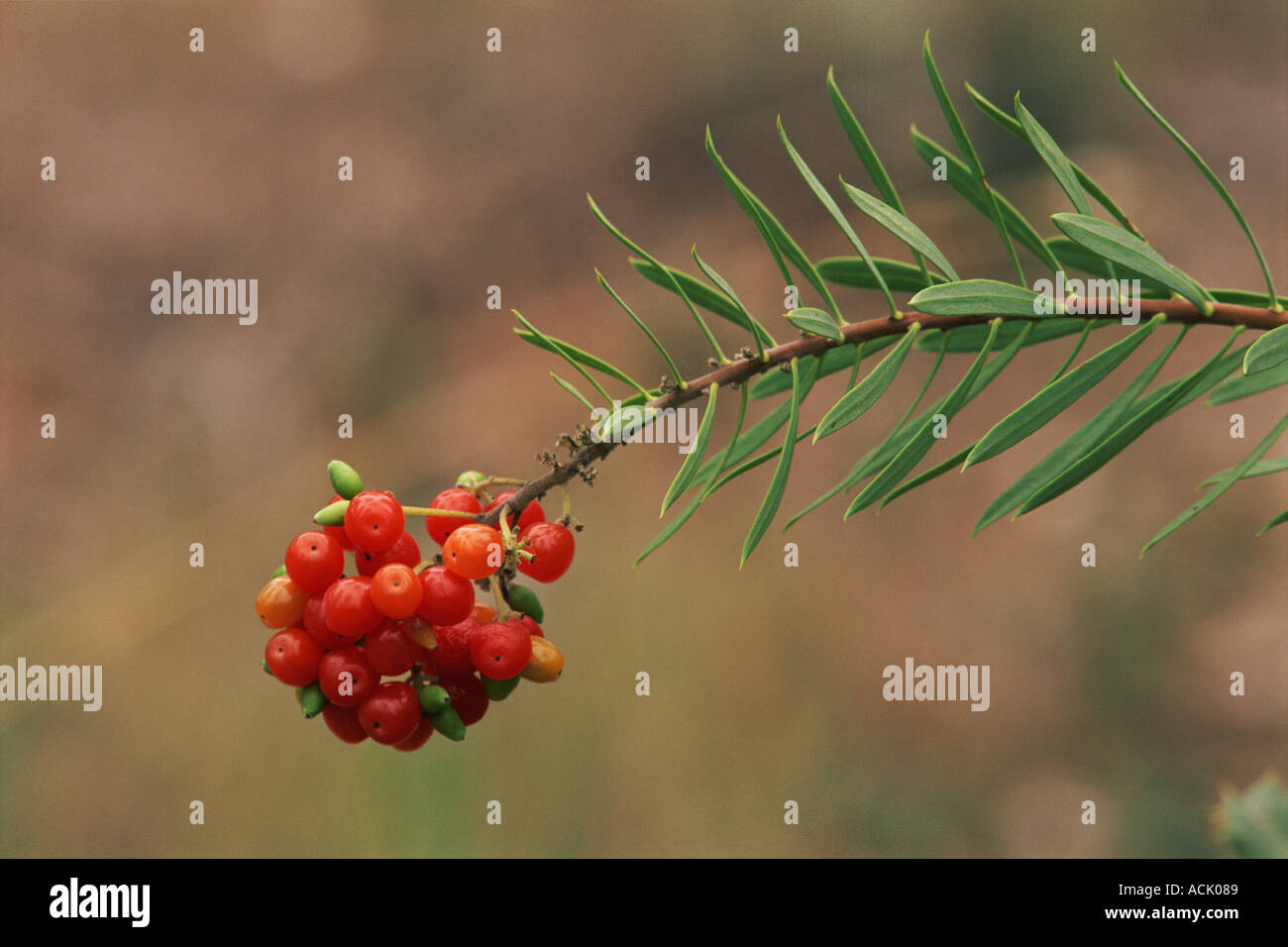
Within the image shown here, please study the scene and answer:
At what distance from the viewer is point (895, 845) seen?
1.50m

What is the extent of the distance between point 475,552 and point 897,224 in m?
0.22

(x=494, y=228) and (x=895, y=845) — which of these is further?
(x=494, y=228)

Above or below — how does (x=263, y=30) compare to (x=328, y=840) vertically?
above

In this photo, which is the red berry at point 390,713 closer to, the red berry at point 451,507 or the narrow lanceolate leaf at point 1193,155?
the red berry at point 451,507

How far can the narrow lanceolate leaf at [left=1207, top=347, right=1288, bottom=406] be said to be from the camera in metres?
0.47

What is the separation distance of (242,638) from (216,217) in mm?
794

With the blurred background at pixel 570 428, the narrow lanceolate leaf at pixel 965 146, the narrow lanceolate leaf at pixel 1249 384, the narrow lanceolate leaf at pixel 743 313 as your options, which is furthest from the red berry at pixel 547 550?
the blurred background at pixel 570 428

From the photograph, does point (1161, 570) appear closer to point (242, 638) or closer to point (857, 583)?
point (857, 583)

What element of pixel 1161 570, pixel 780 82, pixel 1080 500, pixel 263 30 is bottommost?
pixel 1161 570

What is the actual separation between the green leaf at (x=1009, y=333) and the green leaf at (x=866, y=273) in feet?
0.09

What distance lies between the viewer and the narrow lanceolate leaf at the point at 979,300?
39cm

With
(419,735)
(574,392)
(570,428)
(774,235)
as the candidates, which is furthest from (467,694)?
(570,428)

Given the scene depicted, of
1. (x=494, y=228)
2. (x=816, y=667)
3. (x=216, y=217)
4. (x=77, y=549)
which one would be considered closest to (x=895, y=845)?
(x=816, y=667)

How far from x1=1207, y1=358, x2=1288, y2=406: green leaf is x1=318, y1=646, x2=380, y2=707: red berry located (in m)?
0.42
